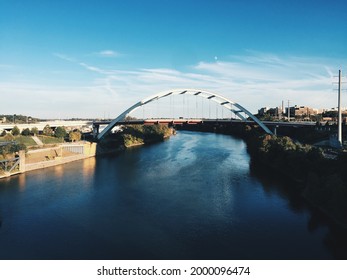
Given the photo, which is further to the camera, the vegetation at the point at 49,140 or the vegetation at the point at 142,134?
the vegetation at the point at 142,134

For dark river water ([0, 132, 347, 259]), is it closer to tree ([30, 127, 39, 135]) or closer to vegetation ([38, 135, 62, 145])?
vegetation ([38, 135, 62, 145])

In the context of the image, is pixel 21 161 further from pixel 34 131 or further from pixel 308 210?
pixel 308 210

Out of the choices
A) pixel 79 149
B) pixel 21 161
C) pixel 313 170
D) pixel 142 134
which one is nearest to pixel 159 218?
pixel 313 170

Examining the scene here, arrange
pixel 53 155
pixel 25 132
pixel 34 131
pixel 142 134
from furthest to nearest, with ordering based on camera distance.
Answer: pixel 142 134
pixel 34 131
pixel 25 132
pixel 53 155

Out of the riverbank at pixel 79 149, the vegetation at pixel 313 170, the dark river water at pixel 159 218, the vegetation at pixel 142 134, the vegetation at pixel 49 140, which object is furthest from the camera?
the vegetation at pixel 142 134

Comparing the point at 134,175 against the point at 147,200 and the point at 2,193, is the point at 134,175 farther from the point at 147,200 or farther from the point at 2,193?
the point at 2,193

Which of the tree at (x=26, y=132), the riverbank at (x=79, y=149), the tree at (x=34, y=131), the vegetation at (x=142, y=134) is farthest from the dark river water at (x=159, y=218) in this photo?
the vegetation at (x=142, y=134)

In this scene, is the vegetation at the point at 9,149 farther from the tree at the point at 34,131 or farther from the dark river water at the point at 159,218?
the tree at the point at 34,131

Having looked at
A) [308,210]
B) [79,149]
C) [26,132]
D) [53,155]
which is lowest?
[308,210]

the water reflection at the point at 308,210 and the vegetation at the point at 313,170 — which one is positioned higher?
the vegetation at the point at 313,170
